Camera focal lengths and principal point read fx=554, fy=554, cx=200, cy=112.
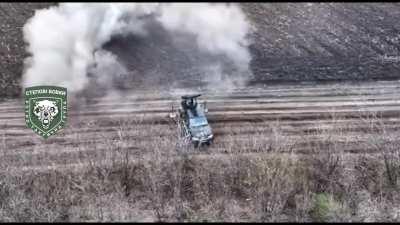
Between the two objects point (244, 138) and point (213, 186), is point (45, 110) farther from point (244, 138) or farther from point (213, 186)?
point (244, 138)

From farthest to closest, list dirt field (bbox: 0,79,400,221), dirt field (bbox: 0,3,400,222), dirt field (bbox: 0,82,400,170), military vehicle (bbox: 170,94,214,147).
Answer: military vehicle (bbox: 170,94,214,147)
dirt field (bbox: 0,82,400,170)
dirt field (bbox: 0,79,400,221)
dirt field (bbox: 0,3,400,222)

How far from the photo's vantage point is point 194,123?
19.3 m

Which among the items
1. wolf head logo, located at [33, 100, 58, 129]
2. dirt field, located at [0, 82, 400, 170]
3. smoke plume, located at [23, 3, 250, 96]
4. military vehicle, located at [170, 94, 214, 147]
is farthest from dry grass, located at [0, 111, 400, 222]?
smoke plume, located at [23, 3, 250, 96]

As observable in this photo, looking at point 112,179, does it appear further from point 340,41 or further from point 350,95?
point 340,41

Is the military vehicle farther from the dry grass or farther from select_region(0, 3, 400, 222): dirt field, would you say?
the dry grass

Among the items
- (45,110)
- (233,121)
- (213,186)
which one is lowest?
(213,186)

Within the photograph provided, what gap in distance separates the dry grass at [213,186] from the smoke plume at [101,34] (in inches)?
233

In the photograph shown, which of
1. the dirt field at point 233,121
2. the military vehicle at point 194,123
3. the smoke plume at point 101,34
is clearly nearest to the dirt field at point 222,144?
the dirt field at point 233,121

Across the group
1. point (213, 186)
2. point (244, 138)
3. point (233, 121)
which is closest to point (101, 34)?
point (233, 121)

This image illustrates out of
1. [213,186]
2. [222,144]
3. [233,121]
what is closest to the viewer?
[213,186]

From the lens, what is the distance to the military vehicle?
1906 cm

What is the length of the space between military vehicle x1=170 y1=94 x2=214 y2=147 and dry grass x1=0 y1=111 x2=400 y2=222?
1171 mm

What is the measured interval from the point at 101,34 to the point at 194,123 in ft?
25.0

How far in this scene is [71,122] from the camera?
837 inches
